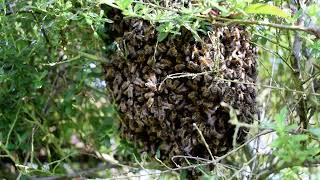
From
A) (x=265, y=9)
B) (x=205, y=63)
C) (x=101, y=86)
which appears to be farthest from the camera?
(x=101, y=86)

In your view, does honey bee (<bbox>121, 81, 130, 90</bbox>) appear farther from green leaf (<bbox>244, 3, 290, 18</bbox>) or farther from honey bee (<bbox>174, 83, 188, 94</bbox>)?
green leaf (<bbox>244, 3, 290, 18</bbox>)

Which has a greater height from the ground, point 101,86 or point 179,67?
point 179,67

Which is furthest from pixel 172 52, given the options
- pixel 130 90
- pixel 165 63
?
pixel 130 90

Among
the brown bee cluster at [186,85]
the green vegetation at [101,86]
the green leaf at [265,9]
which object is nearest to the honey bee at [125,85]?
the brown bee cluster at [186,85]

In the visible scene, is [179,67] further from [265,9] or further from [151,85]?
[265,9]

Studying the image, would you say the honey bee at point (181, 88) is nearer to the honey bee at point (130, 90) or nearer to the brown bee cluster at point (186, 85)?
the brown bee cluster at point (186, 85)

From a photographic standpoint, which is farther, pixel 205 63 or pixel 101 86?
pixel 101 86
